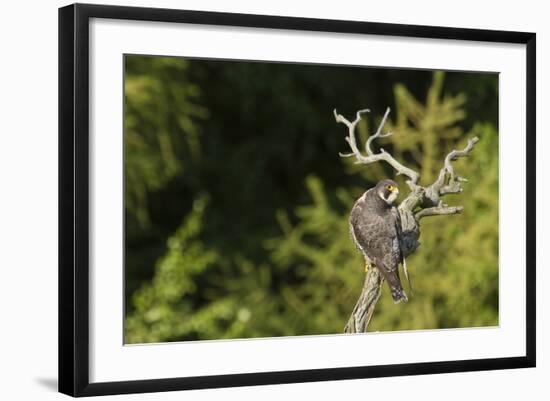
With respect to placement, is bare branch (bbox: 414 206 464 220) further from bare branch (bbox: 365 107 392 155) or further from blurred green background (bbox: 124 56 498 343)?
bare branch (bbox: 365 107 392 155)

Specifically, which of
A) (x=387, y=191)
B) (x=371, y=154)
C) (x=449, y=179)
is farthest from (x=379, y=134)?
(x=449, y=179)

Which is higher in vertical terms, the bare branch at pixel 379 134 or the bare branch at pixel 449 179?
the bare branch at pixel 379 134

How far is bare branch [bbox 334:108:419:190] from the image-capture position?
12.5ft

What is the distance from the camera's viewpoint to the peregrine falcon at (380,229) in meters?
3.83

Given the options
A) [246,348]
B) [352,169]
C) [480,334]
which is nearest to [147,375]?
[246,348]

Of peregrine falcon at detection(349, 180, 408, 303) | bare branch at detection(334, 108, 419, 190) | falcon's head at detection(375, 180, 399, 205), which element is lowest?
peregrine falcon at detection(349, 180, 408, 303)

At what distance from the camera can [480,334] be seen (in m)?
4.00

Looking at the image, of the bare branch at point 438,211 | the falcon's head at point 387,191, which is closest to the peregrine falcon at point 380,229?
the falcon's head at point 387,191

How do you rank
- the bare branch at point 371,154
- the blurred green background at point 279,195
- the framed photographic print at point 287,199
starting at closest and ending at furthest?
the framed photographic print at point 287,199
the blurred green background at point 279,195
the bare branch at point 371,154

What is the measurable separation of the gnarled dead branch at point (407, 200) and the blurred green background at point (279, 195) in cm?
3

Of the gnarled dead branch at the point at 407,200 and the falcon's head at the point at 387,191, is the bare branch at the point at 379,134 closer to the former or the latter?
the gnarled dead branch at the point at 407,200

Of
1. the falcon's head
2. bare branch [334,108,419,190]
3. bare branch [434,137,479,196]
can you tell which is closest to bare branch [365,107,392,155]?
bare branch [334,108,419,190]

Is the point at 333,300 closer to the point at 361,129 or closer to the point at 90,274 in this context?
the point at 361,129

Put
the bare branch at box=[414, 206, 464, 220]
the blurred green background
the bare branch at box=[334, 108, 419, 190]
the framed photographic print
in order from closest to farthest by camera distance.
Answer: the framed photographic print
the blurred green background
the bare branch at box=[334, 108, 419, 190]
the bare branch at box=[414, 206, 464, 220]
